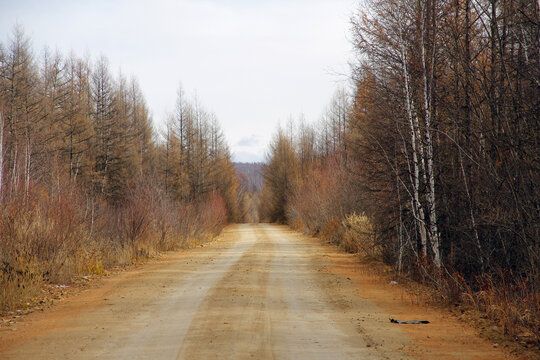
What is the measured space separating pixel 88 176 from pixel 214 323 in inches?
1146

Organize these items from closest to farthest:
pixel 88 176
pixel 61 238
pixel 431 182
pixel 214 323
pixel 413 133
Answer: pixel 214 323, pixel 431 182, pixel 413 133, pixel 61 238, pixel 88 176

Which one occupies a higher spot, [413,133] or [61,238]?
[413,133]

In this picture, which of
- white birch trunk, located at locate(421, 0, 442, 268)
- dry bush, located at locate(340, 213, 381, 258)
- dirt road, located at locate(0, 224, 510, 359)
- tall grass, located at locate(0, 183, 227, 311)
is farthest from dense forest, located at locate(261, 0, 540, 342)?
tall grass, located at locate(0, 183, 227, 311)

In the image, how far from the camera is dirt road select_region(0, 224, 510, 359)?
536cm

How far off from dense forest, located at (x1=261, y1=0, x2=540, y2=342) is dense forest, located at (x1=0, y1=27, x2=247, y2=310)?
26.6ft

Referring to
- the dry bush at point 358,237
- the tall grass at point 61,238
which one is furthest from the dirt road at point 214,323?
the dry bush at point 358,237

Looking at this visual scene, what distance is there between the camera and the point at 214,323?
22.0ft

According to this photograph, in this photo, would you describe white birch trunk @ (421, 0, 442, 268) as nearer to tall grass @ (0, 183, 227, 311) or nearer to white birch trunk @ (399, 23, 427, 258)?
white birch trunk @ (399, 23, 427, 258)

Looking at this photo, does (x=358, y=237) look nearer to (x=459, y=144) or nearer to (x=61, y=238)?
(x=459, y=144)

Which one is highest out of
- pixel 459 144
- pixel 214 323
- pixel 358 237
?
pixel 459 144

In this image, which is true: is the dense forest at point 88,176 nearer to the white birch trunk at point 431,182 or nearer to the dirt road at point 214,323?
the dirt road at point 214,323

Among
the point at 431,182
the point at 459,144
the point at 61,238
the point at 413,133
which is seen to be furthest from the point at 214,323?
the point at 459,144

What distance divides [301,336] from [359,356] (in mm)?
1065

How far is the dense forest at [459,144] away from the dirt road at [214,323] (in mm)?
2002
